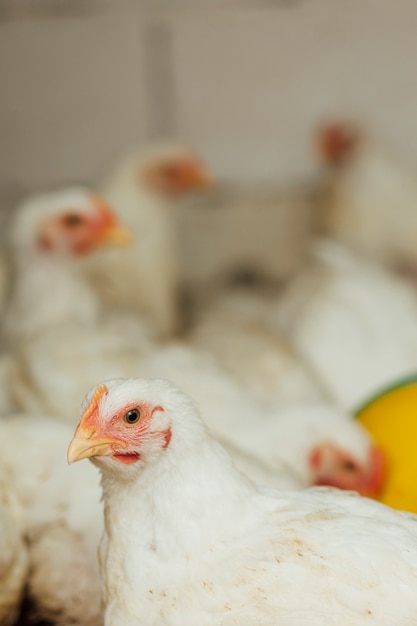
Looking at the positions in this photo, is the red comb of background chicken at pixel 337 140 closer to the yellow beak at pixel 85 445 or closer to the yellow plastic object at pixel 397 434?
the yellow plastic object at pixel 397 434

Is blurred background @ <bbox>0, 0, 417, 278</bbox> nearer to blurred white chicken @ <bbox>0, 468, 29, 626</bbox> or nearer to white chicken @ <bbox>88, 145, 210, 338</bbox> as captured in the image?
white chicken @ <bbox>88, 145, 210, 338</bbox>

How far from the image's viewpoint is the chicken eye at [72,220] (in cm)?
255

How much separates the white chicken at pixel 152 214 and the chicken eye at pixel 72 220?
470mm

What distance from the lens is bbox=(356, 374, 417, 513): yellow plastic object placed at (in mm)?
1943

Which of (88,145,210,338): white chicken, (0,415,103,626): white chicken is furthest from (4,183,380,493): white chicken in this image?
(88,145,210,338): white chicken

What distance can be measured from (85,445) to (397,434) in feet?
2.94

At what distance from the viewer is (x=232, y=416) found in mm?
2098

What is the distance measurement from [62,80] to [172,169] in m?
0.68

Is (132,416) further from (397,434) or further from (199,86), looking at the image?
(199,86)

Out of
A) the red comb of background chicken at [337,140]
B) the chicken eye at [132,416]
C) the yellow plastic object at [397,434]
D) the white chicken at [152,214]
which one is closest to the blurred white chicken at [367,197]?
the red comb of background chicken at [337,140]

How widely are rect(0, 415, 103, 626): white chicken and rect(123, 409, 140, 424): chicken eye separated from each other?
1.28ft

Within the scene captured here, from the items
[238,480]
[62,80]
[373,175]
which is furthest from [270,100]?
[238,480]

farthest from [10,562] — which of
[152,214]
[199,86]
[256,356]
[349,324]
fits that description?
[199,86]

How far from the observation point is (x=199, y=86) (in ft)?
11.9
